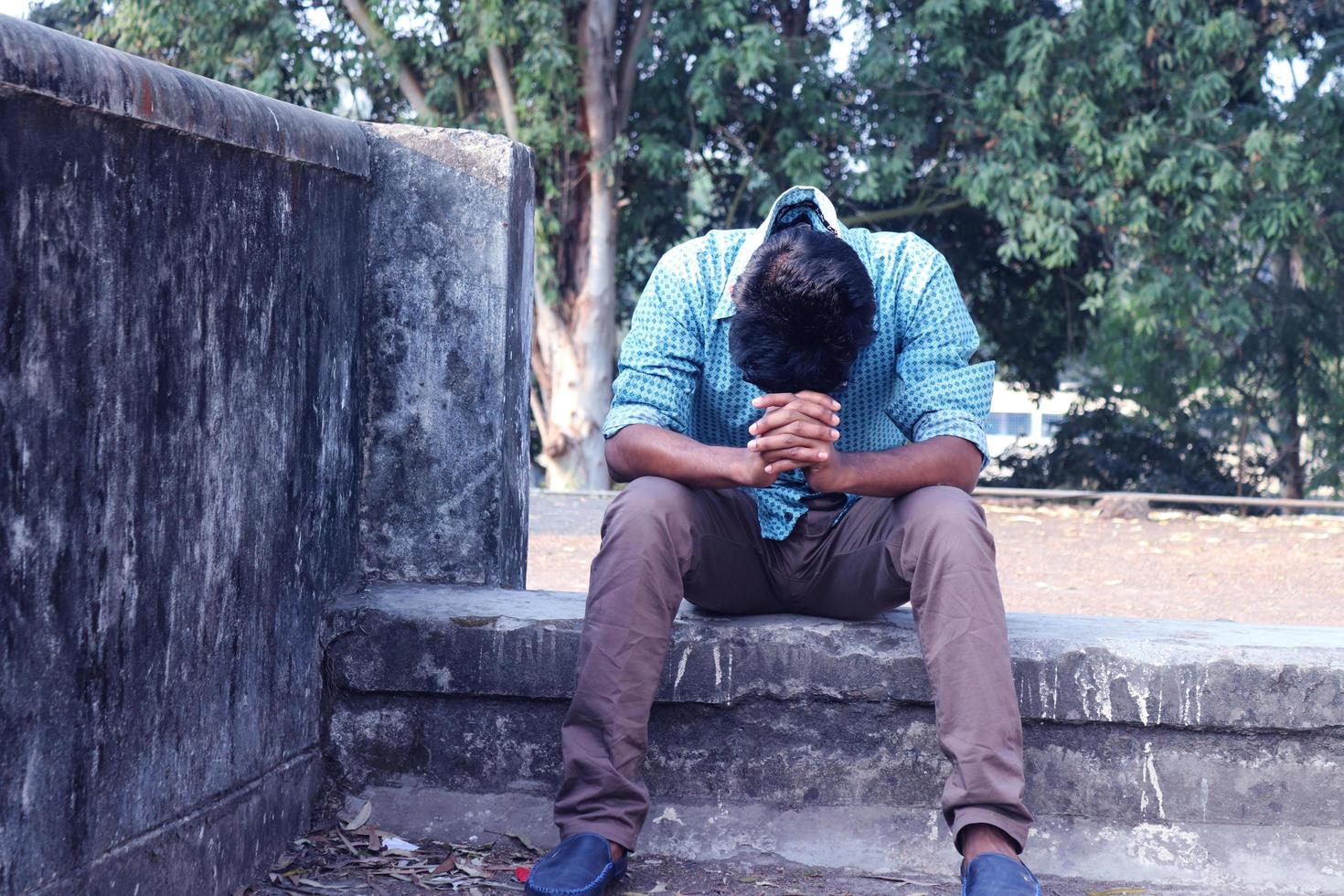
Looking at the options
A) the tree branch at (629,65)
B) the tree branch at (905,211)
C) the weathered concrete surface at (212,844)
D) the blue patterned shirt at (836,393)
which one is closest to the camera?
the weathered concrete surface at (212,844)

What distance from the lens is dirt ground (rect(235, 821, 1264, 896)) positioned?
2467 millimetres

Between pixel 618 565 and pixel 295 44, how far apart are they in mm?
10387

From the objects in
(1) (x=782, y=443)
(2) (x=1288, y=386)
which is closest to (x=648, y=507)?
(1) (x=782, y=443)

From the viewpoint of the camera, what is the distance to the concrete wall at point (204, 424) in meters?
1.80

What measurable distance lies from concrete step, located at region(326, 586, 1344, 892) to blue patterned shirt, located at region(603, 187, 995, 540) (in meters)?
0.35

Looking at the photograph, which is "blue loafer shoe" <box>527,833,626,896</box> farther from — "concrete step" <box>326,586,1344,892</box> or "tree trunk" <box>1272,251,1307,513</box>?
"tree trunk" <box>1272,251,1307,513</box>

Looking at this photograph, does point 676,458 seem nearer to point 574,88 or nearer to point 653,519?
point 653,519

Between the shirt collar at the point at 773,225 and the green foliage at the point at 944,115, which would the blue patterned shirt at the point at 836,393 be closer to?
the shirt collar at the point at 773,225

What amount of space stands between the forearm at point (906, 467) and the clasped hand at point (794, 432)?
0.08 meters

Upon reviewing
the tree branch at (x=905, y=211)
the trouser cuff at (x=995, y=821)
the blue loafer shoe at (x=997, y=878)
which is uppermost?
the tree branch at (x=905, y=211)

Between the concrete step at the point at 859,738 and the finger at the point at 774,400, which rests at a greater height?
the finger at the point at 774,400

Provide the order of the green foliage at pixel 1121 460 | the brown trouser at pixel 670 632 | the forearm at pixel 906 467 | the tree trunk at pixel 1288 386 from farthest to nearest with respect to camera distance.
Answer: the green foliage at pixel 1121 460, the tree trunk at pixel 1288 386, the forearm at pixel 906 467, the brown trouser at pixel 670 632

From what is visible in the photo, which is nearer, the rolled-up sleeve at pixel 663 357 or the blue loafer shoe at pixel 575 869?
the blue loafer shoe at pixel 575 869

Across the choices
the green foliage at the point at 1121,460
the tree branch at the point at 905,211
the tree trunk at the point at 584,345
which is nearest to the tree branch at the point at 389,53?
the tree trunk at the point at 584,345
